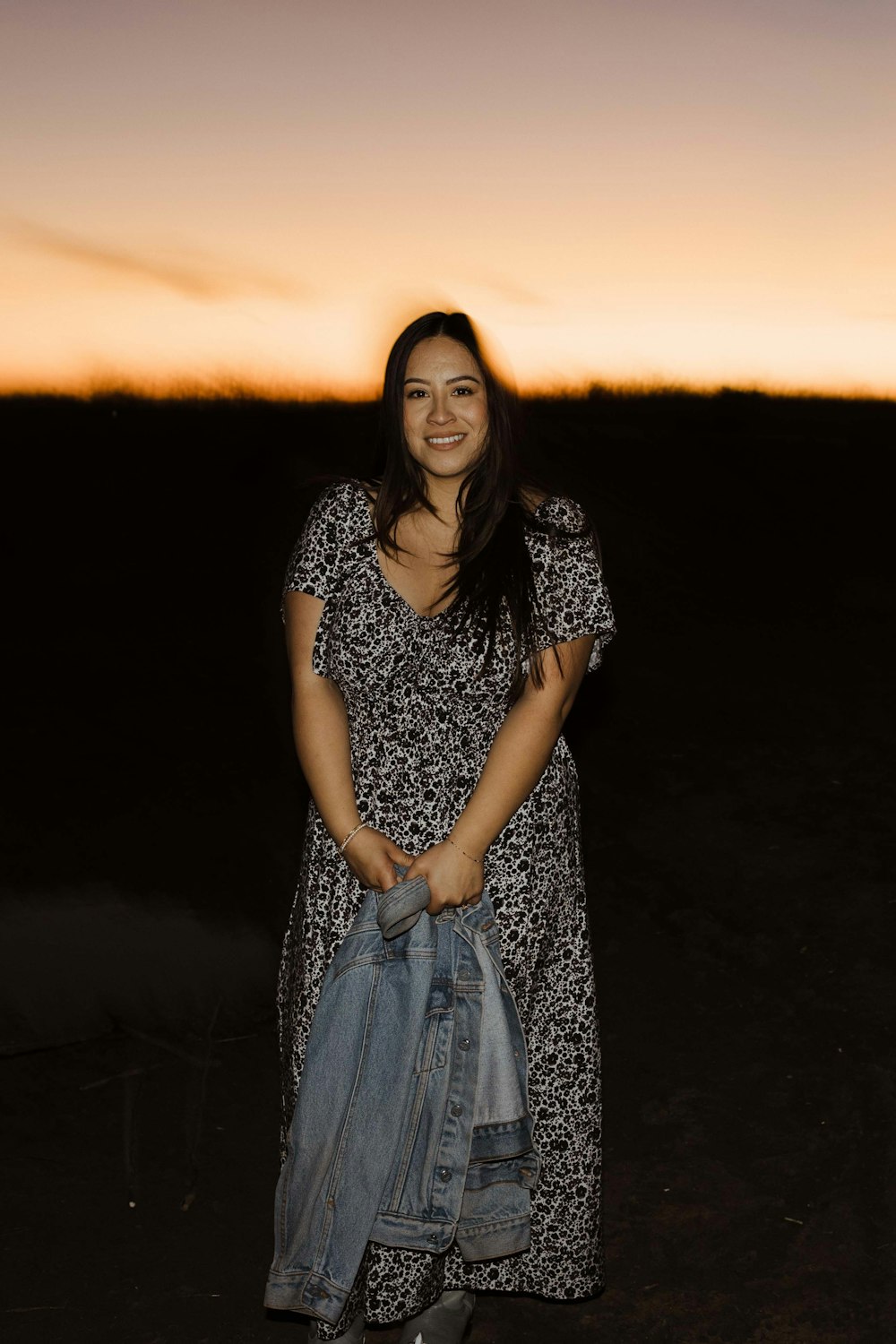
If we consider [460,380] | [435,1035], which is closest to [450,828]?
[435,1035]

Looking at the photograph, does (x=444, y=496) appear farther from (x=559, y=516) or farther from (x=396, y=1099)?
(x=396, y=1099)

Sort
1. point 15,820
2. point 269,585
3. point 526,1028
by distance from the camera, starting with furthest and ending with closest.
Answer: point 269,585 < point 15,820 < point 526,1028

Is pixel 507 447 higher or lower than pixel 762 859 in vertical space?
higher

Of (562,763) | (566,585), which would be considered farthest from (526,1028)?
(566,585)

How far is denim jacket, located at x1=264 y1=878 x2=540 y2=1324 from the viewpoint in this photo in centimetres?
216

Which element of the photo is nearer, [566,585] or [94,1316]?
[566,585]

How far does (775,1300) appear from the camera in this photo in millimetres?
2873

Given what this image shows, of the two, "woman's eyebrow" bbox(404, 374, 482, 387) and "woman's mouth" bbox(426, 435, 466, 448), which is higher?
"woman's eyebrow" bbox(404, 374, 482, 387)

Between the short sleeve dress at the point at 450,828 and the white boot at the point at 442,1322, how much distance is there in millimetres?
50

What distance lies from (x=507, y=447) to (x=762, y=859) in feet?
11.5

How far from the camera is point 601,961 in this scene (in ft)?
15.3

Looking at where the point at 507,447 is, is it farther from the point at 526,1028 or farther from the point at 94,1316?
the point at 94,1316

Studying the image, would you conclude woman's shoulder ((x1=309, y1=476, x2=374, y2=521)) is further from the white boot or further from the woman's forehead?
the white boot

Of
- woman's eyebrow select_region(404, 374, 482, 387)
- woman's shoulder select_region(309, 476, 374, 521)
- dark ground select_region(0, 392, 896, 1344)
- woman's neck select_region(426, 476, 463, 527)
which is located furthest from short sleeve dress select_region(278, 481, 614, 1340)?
dark ground select_region(0, 392, 896, 1344)
